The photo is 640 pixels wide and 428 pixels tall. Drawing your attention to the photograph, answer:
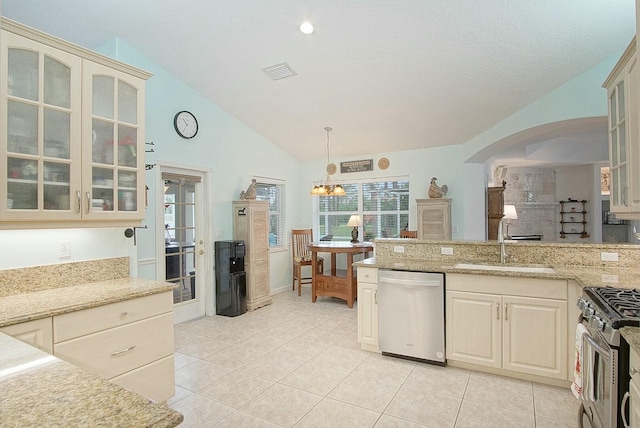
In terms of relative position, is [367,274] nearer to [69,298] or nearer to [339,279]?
[339,279]

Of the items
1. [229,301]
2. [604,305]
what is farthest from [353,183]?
[604,305]

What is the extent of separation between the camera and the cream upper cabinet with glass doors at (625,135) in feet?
6.15

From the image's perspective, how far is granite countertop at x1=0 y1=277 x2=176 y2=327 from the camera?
1.68 m

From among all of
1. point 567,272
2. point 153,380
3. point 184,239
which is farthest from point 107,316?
point 567,272

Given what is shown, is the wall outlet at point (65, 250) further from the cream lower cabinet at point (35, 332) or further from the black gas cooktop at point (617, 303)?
the black gas cooktop at point (617, 303)

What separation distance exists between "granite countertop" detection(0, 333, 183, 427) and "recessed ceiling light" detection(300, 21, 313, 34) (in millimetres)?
3012

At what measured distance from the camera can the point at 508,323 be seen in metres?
2.67

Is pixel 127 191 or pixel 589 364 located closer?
pixel 589 364

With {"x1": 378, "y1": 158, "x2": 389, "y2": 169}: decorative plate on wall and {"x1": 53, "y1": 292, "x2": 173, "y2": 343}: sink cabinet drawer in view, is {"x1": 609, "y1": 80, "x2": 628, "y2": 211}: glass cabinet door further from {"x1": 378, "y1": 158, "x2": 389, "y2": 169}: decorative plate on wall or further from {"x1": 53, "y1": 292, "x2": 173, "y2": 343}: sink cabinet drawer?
{"x1": 378, "y1": 158, "x2": 389, "y2": 169}: decorative plate on wall

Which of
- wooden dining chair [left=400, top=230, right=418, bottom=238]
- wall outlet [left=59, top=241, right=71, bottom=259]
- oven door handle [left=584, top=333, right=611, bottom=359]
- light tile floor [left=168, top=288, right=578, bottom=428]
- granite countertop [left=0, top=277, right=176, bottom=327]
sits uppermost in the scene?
wall outlet [left=59, top=241, right=71, bottom=259]

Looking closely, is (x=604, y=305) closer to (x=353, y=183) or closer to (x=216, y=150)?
(x=216, y=150)

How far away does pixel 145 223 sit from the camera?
3812 mm

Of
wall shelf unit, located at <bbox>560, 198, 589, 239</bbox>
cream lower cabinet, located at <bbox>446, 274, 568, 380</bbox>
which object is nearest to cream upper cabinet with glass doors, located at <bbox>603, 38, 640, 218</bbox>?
cream lower cabinet, located at <bbox>446, 274, 568, 380</bbox>

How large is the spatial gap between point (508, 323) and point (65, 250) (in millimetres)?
3357
